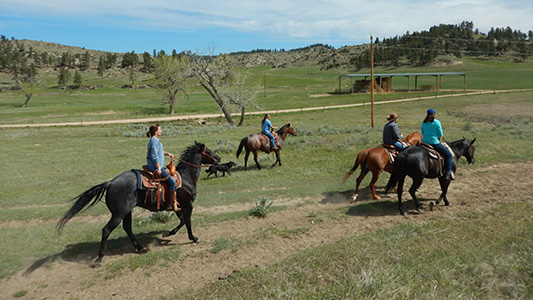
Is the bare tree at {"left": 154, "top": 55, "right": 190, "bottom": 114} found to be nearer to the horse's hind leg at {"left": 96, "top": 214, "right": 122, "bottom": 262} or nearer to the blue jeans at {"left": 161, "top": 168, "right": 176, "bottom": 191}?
the blue jeans at {"left": 161, "top": 168, "right": 176, "bottom": 191}

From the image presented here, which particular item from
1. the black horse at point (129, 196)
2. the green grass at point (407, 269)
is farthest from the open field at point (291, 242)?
the black horse at point (129, 196)

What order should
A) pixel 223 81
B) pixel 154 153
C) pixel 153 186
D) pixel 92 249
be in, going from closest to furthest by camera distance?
pixel 154 153
pixel 153 186
pixel 92 249
pixel 223 81

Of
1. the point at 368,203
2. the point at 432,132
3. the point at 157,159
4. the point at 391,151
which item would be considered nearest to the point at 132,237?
the point at 157,159

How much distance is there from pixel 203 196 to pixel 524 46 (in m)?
175

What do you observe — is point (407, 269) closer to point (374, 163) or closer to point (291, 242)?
point (291, 242)

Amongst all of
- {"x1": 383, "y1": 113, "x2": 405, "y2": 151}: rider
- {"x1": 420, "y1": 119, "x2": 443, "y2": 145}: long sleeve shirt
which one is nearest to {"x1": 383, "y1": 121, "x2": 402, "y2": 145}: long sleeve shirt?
{"x1": 383, "y1": 113, "x2": 405, "y2": 151}: rider

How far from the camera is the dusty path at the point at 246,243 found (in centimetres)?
700

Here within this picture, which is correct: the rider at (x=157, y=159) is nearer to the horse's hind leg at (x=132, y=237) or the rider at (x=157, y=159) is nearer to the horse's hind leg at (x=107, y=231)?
the horse's hind leg at (x=132, y=237)

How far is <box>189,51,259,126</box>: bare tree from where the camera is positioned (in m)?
37.6

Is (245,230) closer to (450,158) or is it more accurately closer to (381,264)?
(381,264)

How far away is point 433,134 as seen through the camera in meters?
11.0

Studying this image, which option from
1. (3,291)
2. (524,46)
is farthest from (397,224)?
(524,46)

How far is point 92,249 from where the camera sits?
881 centimetres

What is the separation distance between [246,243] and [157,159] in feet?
9.64
